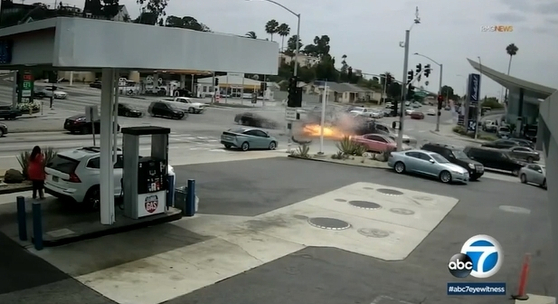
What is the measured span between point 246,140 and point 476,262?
72.9 feet

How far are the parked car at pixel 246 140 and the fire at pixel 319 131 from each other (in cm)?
392

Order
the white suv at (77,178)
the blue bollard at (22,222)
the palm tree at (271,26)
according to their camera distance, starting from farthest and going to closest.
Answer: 1. the palm tree at (271,26)
2. the white suv at (77,178)
3. the blue bollard at (22,222)

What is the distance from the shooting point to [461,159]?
25344 millimetres

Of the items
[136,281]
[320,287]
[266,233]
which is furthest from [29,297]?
[266,233]

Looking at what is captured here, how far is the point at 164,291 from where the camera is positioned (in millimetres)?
7980

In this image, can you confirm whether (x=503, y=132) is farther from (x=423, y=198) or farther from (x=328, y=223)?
(x=328, y=223)

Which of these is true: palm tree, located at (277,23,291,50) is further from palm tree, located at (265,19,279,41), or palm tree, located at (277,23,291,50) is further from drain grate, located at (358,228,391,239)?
drain grate, located at (358,228,391,239)

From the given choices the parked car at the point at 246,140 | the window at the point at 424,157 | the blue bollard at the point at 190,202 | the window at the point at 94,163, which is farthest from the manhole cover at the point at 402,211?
the parked car at the point at 246,140

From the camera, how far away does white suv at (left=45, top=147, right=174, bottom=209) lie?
12.0 meters

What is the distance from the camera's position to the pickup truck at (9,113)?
37.4 m

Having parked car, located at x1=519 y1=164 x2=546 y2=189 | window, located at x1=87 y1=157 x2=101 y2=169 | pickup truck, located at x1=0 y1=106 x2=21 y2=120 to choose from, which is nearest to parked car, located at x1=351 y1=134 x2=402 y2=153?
parked car, located at x1=519 y1=164 x2=546 y2=189

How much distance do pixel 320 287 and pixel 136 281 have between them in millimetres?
3059

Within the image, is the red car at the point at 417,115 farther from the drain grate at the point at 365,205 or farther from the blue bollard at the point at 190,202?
the blue bollard at the point at 190,202

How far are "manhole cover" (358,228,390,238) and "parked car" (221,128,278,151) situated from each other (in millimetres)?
18339
